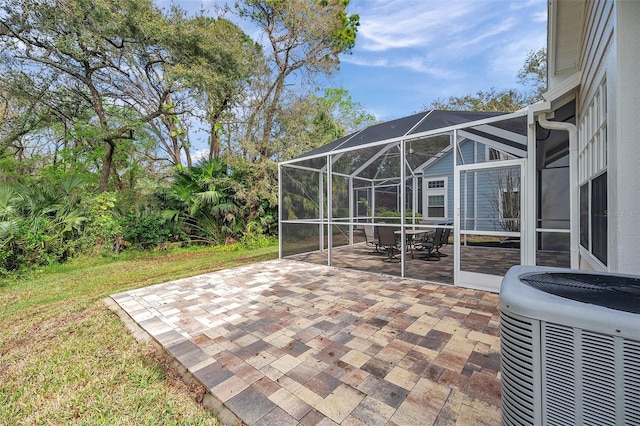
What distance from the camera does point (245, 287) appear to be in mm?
4676

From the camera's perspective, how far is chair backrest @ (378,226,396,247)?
20.9 feet

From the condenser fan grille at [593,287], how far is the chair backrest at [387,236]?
5108 mm

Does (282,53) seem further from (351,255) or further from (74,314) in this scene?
(74,314)

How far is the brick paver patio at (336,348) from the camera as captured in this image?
6.02 feet

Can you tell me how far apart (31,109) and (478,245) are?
49.7 feet

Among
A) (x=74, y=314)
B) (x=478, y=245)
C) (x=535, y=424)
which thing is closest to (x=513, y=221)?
(x=478, y=245)

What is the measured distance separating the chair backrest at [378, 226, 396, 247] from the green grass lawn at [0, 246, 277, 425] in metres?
5.06

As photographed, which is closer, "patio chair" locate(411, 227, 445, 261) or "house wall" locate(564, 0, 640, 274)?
"house wall" locate(564, 0, 640, 274)

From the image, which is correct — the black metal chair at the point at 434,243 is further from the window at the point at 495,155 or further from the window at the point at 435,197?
the window at the point at 435,197

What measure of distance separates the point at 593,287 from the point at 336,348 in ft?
6.76

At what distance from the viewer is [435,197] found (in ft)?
32.7

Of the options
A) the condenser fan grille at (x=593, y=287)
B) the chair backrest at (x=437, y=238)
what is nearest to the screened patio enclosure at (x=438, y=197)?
the chair backrest at (x=437, y=238)

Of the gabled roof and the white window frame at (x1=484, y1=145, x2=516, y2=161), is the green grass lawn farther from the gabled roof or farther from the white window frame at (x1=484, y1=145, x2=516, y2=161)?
the white window frame at (x1=484, y1=145, x2=516, y2=161)

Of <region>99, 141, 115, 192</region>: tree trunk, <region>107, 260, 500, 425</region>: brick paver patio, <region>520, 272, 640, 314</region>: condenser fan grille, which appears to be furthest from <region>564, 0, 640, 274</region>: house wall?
<region>99, 141, 115, 192</region>: tree trunk
